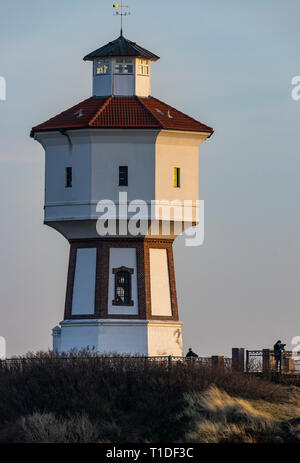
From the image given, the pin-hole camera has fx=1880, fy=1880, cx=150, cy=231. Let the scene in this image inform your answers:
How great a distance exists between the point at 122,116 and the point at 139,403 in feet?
46.2

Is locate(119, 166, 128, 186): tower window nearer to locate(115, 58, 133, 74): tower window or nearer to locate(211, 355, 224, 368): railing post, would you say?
locate(115, 58, 133, 74): tower window

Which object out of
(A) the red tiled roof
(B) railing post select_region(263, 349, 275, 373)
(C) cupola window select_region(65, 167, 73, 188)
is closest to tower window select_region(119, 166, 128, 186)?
(A) the red tiled roof

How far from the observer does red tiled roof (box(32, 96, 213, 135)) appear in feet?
246

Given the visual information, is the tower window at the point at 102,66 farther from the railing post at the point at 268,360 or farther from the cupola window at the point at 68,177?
the railing post at the point at 268,360

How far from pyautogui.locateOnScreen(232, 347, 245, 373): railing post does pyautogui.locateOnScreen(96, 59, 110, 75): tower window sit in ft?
43.0

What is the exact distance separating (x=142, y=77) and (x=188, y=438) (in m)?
19.8

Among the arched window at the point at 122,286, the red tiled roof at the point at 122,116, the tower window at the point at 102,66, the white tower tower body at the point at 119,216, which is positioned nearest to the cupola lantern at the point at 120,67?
the tower window at the point at 102,66

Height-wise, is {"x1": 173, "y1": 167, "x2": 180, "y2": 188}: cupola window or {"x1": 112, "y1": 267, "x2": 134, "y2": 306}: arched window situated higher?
{"x1": 173, "y1": 167, "x2": 180, "y2": 188}: cupola window

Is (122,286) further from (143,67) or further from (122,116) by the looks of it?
(143,67)

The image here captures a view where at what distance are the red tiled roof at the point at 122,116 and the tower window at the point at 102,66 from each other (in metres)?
1.11

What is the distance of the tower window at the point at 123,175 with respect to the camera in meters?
75.2

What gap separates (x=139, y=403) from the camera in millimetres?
66438

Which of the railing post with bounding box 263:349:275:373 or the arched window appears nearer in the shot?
the railing post with bounding box 263:349:275:373
